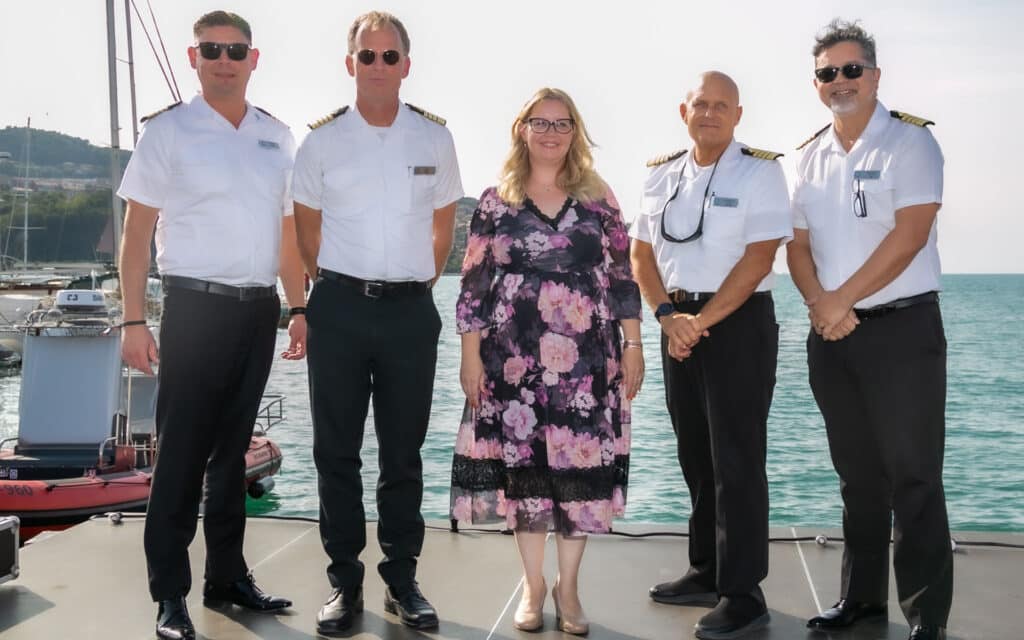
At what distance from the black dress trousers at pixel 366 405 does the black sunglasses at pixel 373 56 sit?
634 millimetres

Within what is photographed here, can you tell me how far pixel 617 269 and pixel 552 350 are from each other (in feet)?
0.98

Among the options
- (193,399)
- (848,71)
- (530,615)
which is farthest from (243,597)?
(848,71)

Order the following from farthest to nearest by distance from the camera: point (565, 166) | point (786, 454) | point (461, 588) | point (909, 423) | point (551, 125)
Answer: point (786, 454)
point (461, 588)
point (565, 166)
point (551, 125)
point (909, 423)

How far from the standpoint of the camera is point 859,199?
3150mm

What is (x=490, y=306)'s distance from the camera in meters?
3.28

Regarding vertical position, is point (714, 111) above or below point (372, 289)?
above

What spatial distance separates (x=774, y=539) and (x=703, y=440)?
0.98m

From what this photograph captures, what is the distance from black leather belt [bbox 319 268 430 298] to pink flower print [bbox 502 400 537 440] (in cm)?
44

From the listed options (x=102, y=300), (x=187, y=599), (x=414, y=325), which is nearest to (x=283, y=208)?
(x=414, y=325)

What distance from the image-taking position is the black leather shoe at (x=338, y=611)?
3295mm

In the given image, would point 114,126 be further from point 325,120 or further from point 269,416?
point 325,120

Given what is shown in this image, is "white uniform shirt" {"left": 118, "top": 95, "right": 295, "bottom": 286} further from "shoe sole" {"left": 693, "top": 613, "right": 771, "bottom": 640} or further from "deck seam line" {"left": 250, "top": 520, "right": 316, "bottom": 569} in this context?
"shoe sole" {"left": 693, "top": 613, "right": 771, "bottom": 640}

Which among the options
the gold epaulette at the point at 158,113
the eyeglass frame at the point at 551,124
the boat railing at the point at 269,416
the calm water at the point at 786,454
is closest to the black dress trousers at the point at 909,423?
the eyeglass frame at the point at 551,124

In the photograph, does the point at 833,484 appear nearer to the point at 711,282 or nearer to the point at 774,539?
the point at 774,539
